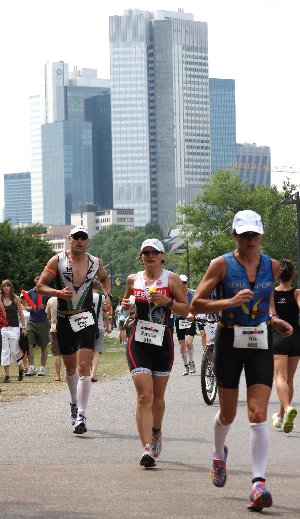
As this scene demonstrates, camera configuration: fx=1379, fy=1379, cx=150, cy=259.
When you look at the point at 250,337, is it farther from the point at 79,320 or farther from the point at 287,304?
the point at 287,304

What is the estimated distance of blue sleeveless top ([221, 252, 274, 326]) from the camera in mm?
8469

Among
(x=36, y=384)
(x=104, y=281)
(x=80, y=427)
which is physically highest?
(x=104, y=281)

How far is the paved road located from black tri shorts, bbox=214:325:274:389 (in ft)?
2.39

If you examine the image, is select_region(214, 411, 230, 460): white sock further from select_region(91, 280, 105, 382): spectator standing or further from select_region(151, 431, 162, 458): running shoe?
select_region(91, 280, 105, 382): spectator standing

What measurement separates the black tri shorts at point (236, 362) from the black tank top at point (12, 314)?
15.7 metres

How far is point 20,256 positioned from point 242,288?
207 feet

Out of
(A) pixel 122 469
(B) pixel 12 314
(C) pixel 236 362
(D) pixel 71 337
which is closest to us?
(C) pixel 236 362

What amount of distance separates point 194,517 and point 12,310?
1679 cm

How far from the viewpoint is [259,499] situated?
25.7 feet

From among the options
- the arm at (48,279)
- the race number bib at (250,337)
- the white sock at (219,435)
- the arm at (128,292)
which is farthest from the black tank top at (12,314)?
the race number bib at (250,337)

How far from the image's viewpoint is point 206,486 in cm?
910

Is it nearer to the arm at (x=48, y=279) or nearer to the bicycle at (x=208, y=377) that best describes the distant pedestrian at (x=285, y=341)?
the arm at (x=48, y=279)

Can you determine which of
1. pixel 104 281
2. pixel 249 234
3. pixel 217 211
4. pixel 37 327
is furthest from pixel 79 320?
pixel 217 211

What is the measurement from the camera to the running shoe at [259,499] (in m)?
7.85
